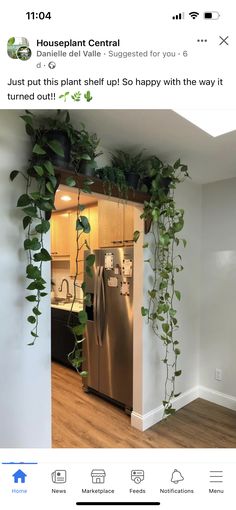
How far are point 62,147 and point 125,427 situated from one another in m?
2.20

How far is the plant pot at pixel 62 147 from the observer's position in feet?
4.25

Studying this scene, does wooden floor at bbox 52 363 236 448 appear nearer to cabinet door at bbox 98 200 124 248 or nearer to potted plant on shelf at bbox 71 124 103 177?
cabinet door at bbox 98 200 124 248

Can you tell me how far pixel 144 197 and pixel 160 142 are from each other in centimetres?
39

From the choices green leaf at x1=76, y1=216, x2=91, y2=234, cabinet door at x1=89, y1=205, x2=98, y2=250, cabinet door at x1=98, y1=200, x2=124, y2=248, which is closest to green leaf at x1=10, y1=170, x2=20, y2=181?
green leaf at x1=76, y1=216, x2=91, y2=234

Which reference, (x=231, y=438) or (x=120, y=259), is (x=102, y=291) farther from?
(x=231, y=438)

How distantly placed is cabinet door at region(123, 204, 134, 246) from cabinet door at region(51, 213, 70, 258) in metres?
1.43
